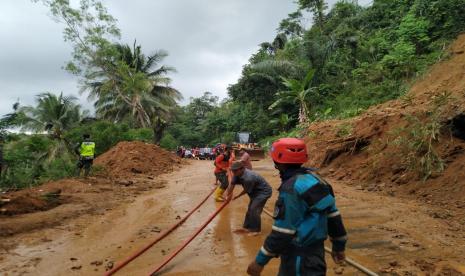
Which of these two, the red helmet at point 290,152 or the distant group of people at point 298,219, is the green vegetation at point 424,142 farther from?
the red helmet at point 290,152

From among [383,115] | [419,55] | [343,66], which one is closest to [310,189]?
[383,115]

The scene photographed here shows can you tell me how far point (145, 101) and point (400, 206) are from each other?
28.5 metres

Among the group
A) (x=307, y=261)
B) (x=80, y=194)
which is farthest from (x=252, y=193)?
(x=80, y=194)

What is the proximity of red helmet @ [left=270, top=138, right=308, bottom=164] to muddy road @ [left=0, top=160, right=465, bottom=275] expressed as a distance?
2578 mm

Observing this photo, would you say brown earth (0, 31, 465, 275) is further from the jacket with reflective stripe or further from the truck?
the truck

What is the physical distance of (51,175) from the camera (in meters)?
14.8

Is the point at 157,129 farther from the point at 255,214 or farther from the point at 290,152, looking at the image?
the point at 290,152

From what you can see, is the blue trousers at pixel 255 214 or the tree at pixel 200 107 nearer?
the blue trousers at pixel 255 214

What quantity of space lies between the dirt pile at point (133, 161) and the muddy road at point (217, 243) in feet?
28.4

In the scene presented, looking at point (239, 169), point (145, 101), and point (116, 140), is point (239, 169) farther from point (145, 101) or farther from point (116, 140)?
point (145, 101)

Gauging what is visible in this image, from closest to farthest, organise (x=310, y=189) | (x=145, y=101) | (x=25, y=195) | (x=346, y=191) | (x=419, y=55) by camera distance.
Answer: (x=310, y=189) → (x=25, y=195) → (x=346, y=191) → (x=419, y=55) → (x=145, y=101)

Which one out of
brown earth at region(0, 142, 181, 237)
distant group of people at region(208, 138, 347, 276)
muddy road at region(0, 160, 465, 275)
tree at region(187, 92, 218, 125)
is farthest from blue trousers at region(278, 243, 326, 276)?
tree at region(187, 92, 218, 125)

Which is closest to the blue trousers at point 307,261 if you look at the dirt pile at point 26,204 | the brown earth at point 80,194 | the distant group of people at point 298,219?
the distant group of people at point 298,219

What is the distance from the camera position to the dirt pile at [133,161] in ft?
60.6
